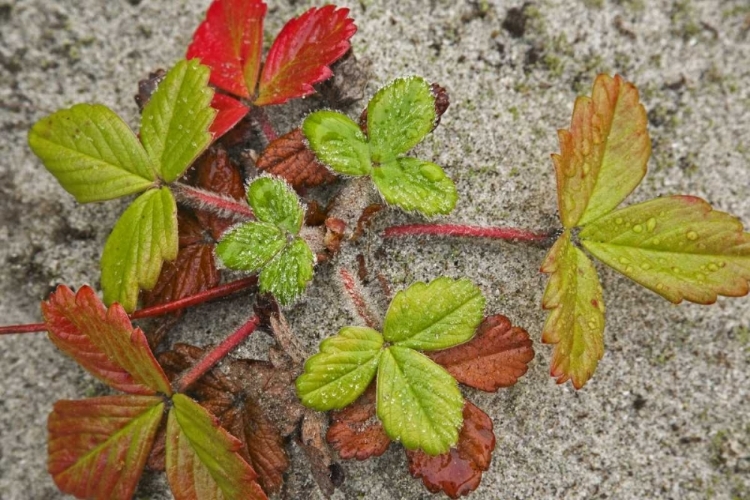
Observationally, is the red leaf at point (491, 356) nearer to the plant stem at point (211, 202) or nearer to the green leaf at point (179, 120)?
the plant stem at point (211, 202)

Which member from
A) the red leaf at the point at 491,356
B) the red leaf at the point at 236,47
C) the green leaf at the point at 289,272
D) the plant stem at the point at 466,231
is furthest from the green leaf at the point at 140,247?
the red leaf at the point at 491,356

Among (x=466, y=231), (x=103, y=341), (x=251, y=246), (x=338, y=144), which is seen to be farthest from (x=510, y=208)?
(x=103, y=341)

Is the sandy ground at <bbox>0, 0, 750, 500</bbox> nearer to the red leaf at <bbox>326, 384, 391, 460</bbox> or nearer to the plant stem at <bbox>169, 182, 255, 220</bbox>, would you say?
the red leaf at <bbox>326, 384, 391, 460</bbox>

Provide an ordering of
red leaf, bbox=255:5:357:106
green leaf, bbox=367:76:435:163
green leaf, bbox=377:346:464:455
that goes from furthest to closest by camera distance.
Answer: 1. red leaf, bbox=255:5:357:106
2. green leaf, bbox=367:76:435:163
3. green leaf, bbox=377:346:464:455

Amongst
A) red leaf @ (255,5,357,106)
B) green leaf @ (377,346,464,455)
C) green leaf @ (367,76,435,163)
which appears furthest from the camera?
red leaf @ (255,5,357,106)

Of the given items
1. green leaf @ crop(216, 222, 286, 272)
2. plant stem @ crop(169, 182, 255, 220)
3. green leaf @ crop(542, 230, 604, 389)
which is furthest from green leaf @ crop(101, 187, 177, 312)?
green leaf @ crop(542, 230, 604, 389)

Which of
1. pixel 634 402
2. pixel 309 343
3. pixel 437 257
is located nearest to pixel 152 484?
pixel 309 343

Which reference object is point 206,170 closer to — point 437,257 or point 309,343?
point 309,343
